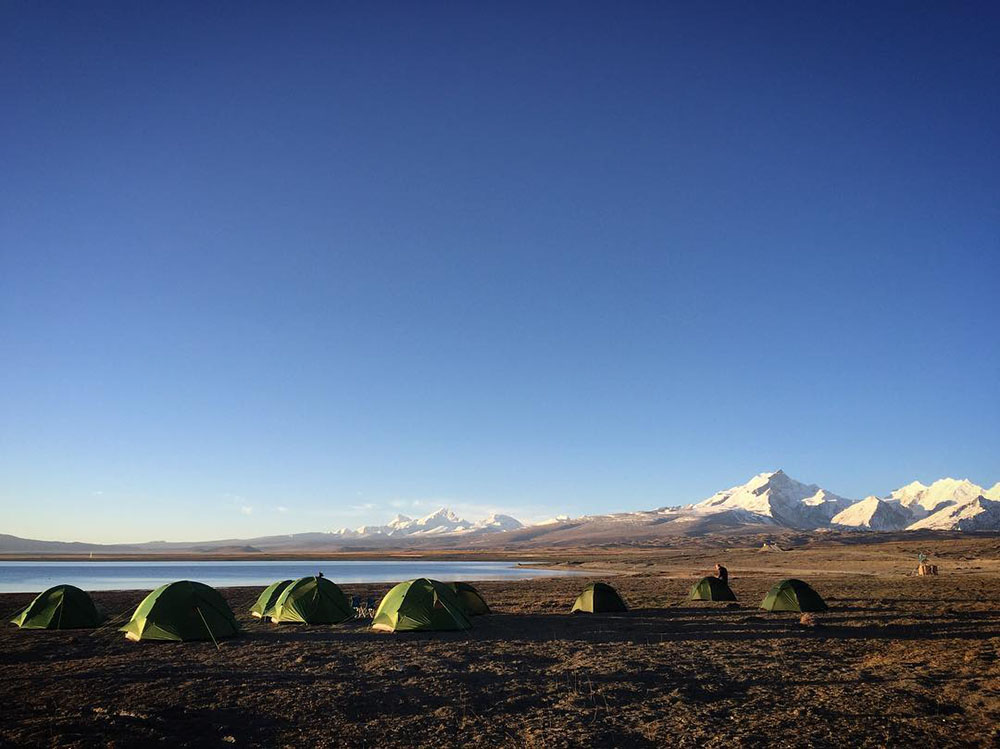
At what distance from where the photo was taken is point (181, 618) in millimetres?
19594

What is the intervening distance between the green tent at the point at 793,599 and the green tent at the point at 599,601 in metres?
6.61

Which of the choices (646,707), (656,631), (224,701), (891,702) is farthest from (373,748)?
(656,631)

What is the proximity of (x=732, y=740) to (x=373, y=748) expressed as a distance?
234 inches

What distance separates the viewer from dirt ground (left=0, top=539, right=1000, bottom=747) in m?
10.3

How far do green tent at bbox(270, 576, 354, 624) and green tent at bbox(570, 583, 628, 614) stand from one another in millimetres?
10642

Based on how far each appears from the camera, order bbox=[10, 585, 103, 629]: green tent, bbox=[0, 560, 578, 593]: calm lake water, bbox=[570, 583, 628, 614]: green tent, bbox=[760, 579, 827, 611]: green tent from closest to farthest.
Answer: bbox=[10, 585, 103, 629]: green tent < bbox=[760, 579, 827, 611]: green tent < bbox=[570, 583, 628, 614]: green tent < bbox=[0, 560, 578, 593]: calm lake water

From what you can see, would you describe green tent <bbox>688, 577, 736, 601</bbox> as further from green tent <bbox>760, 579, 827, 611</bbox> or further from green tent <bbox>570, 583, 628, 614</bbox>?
green tent <bbox>570, 583, 628, 614</bbox>

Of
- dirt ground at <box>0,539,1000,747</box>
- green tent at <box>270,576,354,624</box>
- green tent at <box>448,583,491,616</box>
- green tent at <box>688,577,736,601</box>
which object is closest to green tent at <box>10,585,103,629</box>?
dirt ground at <box>0,539,1000,747</box>

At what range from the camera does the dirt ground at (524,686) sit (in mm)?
10297

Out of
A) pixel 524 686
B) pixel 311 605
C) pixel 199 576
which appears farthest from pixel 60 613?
pixel 199 576

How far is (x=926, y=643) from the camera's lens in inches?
723

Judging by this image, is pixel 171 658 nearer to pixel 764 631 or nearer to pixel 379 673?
pixel 379 673

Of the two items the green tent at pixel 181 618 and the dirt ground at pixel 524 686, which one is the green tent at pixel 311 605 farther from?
the green tent at pixel 181 618

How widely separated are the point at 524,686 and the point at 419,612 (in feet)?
28.3
